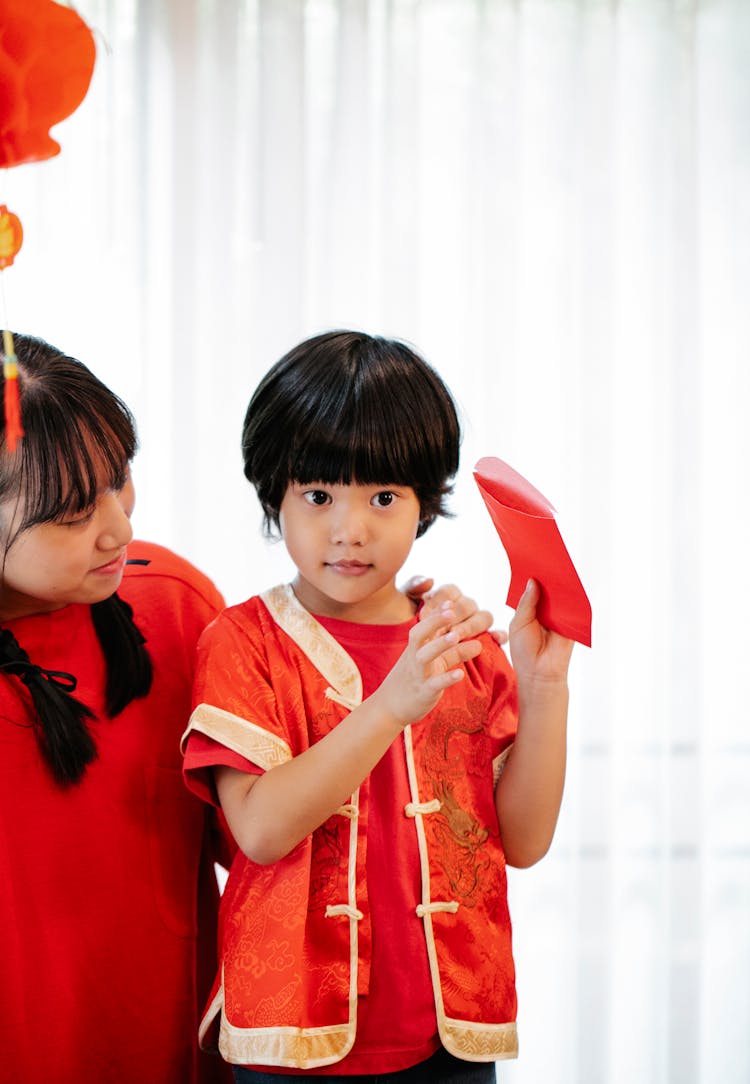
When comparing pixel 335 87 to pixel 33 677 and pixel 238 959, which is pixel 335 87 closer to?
pixel 33 677

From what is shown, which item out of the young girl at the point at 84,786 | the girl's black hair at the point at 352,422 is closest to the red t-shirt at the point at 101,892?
the young girl at the point at 84,786

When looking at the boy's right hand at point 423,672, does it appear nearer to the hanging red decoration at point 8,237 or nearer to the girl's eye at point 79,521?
the girl's eye at point 79,521

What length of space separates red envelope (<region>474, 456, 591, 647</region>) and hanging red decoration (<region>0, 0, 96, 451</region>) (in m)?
0.39

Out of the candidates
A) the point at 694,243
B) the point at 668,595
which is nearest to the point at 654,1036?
the point at 668,595

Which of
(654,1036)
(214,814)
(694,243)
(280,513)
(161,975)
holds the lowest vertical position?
(654,1036)

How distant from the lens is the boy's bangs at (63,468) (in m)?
0.99

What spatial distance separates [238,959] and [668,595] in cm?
140

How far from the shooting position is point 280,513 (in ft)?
3.43

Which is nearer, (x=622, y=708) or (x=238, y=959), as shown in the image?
(x=238, y=959)

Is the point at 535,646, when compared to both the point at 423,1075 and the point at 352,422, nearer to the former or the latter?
the point at 352,422

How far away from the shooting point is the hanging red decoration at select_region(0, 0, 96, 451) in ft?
2.91

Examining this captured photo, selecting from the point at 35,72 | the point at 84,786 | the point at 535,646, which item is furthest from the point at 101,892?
the point at 35,72

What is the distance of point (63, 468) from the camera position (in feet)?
3.26

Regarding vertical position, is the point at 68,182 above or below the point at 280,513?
above
